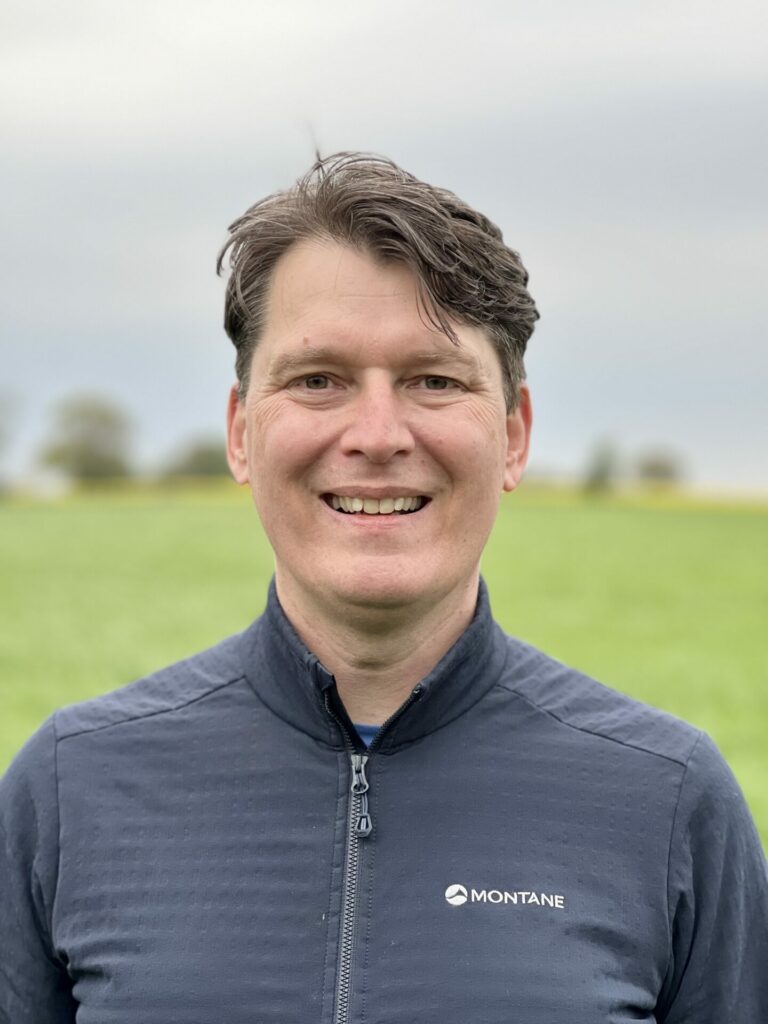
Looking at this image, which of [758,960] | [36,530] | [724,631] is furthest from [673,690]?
[36,530]

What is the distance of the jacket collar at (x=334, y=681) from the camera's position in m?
2.09

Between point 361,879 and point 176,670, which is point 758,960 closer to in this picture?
point 361,879

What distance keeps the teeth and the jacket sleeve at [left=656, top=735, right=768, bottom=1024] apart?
0.64m

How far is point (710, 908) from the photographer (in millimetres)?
2049

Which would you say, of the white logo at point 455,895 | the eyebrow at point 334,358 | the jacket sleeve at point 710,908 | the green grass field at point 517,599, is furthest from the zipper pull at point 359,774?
the green grass field at point 517,599

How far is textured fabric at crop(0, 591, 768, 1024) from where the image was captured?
1.98m

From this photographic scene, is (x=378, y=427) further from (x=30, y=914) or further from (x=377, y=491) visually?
(x=30, y=914)

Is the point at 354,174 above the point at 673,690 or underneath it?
above

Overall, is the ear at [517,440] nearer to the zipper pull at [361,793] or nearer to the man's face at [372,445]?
the man's face at [372,445]

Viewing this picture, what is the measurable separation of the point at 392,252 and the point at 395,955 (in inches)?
42.6

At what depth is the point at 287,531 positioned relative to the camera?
2037mm

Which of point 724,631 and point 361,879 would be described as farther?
point 724,631

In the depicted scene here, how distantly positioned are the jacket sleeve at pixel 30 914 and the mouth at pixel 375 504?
2.30 feet

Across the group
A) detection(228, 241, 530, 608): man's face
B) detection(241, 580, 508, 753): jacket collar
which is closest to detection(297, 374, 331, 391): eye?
detection(228, 241, 530, 608): man's face
